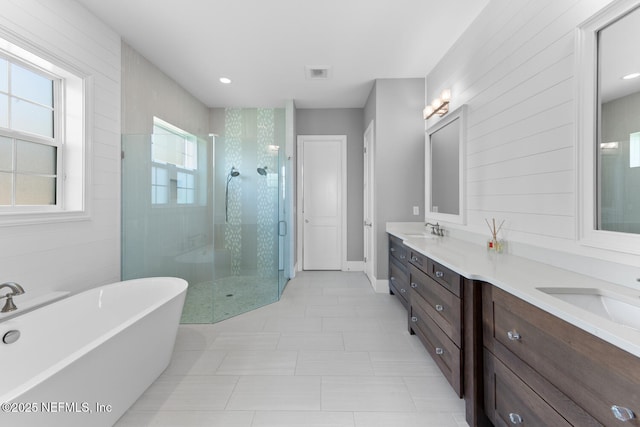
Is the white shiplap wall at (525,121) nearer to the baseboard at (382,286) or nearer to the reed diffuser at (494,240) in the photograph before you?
the reed diffuser at (494,240)

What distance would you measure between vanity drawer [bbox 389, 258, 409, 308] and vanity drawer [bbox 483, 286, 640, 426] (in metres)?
1.43

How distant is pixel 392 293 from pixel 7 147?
379cm

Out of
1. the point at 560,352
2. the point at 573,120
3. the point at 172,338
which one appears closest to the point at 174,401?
the point at 172,338

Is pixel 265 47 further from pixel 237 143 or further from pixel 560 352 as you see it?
pixel 560 352

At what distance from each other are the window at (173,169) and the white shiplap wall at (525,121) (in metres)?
2.84

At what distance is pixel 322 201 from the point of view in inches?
189

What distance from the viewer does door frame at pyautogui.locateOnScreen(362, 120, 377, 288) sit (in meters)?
3.76

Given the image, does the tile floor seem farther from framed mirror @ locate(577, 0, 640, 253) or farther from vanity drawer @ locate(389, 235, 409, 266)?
framed mirror @ locate(577, 0, 640, 253)

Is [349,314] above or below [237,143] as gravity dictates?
below

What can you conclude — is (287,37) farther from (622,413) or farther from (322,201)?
(622,413)

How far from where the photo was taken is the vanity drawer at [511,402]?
→ 3.37 feet

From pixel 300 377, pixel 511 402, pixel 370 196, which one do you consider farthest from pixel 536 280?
pixel 370 196

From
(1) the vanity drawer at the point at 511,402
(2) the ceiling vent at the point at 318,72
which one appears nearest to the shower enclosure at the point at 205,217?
(2) the ceiling vent at the point at 318,72

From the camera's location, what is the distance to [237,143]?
11.1 feet
